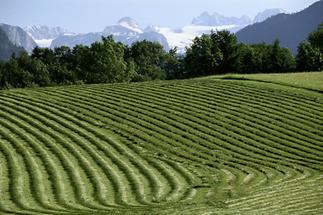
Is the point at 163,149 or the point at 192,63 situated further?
the point at 192,63

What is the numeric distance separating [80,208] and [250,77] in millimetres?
34450

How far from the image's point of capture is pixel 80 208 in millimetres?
18109

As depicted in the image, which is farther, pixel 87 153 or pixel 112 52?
pixel 112 52

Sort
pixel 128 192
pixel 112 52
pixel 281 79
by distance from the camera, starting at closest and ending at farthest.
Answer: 1. pixel 128 192
2. pixel 281 79
3. pixel 112 52

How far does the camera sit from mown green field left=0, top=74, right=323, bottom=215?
18.8 meters

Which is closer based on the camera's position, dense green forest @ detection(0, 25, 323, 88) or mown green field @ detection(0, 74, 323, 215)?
mown green field @ detection(0, 74, 323, 215)

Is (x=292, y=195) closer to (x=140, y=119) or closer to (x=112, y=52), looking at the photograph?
(x=140, y=119)

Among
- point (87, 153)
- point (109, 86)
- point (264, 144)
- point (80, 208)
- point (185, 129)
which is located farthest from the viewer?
point (109, 86)

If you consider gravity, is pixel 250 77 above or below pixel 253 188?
above

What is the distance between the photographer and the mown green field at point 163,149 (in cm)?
1883

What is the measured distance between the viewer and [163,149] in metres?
28.6

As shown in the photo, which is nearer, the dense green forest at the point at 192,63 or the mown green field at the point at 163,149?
the mown green field at the point at 163,149

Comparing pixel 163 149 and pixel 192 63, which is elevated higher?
pixel 192 63

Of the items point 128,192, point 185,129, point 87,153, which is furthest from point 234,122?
point 128,192
